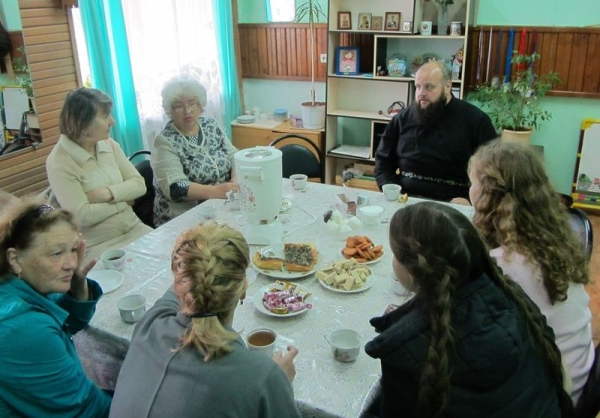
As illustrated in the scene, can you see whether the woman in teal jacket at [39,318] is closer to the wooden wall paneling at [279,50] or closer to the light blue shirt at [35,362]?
the light blue shirt at [35,362]

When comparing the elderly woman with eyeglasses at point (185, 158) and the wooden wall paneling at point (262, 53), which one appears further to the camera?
the wooden wall paneling at point (262, 53)

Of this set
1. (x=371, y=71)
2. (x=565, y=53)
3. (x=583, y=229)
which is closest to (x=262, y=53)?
(x=371, y=71)

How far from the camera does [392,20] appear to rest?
3.90m

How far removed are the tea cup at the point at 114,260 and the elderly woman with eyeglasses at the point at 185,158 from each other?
73 centimetres

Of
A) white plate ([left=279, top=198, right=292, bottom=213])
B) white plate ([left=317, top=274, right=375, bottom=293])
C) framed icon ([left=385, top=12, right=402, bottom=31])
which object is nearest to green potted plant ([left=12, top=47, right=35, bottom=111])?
white plate ([left=279, top=198, right=292, bottom=213])

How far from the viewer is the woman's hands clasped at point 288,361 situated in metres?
1.24

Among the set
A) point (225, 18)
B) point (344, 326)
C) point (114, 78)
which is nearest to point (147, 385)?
point (344, 326)

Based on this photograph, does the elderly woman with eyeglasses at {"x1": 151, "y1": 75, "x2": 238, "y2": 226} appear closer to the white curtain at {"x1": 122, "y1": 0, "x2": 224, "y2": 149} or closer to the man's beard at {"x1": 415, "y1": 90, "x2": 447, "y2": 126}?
the white curtain at {"x1": 122, "y1": 0, "x2": 224, "y2": 149}

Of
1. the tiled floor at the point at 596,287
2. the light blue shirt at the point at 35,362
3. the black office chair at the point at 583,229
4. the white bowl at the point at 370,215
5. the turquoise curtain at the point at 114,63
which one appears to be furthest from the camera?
the turquoise curtain at the point at 114,63

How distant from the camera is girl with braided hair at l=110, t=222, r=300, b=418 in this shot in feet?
3.16

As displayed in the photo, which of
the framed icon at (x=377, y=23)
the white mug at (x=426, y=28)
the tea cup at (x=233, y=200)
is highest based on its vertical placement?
the framed icon at (x=377, y=23)

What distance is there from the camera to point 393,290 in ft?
5.35

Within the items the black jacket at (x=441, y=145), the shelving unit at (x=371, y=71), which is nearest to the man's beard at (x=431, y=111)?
the black jacket at (x=441, y=145)

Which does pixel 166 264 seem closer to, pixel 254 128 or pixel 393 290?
pixel 393 290
